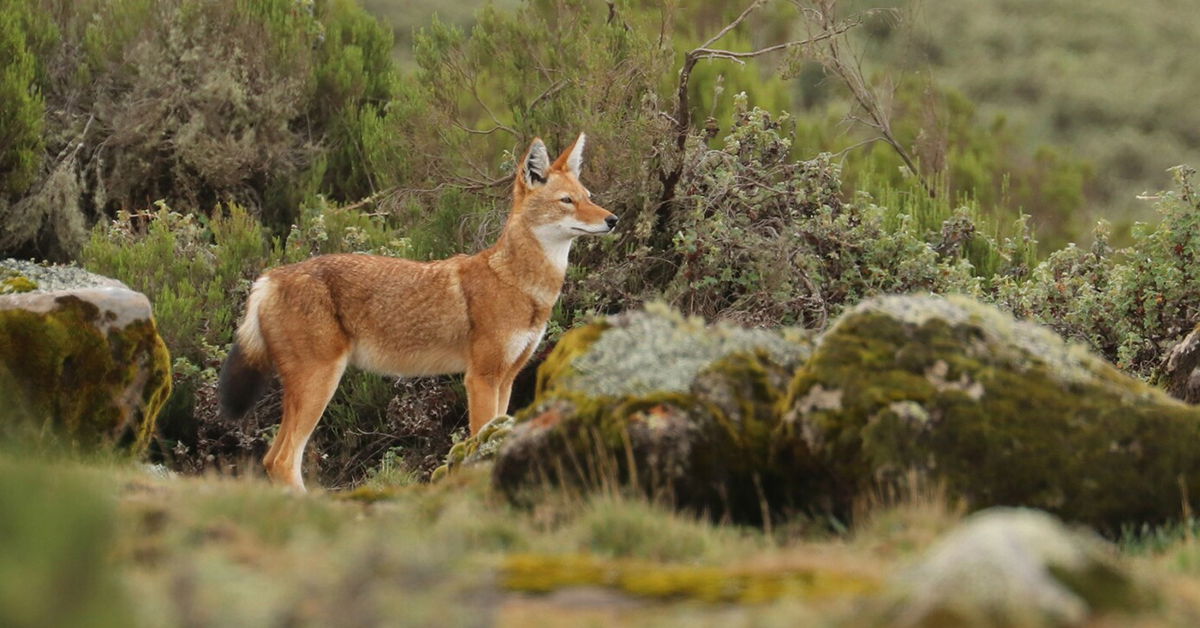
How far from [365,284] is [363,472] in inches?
96.8

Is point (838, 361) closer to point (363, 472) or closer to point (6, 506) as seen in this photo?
point (6, 506)

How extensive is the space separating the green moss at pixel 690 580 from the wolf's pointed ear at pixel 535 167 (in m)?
5.80

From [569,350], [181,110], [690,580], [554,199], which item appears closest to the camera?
[690,580]

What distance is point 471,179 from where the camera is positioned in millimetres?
13195

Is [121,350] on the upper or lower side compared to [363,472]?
upper

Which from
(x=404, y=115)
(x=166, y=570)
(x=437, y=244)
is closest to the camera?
(x=166, y=570)

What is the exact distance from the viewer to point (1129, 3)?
119 feet

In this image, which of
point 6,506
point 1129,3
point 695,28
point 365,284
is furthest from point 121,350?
point 1129,3

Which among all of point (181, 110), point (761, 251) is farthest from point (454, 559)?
point (181, 110)

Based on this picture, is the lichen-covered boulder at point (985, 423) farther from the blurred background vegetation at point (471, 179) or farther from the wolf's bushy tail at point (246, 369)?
the wolf's bushy tail at point (246, 369)

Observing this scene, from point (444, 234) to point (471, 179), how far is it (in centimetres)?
48

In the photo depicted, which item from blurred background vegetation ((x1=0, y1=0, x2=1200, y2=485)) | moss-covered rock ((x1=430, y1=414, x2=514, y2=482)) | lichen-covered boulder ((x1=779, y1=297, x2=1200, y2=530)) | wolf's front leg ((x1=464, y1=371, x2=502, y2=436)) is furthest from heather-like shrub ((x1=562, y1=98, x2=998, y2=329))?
lichen-covered boulder ((x1=779, y1=297, x2=1200, y2=530))

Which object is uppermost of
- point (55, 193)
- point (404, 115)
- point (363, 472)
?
point (404, 115)

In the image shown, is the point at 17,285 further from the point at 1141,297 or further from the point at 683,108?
the point at 1141,297
